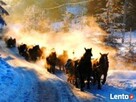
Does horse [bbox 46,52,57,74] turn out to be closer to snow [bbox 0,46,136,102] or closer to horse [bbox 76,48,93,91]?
snow [bbox 0,46,136,102]

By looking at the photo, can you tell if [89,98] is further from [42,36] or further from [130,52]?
[42,36]

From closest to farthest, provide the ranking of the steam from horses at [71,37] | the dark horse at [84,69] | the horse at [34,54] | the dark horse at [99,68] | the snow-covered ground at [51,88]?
the snow-covered ground at [51,88] < the dark horse at [84,69] < the dark horse at [99,68] < the horse at [34,54] < the steam from horses at [71,37]

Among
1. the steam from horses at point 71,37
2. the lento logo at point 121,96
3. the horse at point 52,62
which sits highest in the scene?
the steam from horses at point 71,37

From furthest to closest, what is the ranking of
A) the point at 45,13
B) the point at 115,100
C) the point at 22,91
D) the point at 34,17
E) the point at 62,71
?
1. the point at 45,13
2. the point at 34,17
3. the point at 62,71
4. the point at 22,91
5. the point at 115,100

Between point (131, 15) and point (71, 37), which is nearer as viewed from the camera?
point (71, 37)

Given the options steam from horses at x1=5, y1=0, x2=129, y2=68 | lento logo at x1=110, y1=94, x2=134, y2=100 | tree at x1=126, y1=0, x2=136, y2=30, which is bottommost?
lento logo at x1=110, y1=94, x2=134, y2=100

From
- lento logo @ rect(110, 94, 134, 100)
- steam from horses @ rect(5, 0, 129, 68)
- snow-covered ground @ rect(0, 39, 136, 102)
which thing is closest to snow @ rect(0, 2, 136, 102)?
snow-covered ground @ rect(0, 39, 136, 102)

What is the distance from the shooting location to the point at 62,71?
26844 millimetres

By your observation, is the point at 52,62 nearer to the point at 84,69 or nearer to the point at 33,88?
the point at 33,88

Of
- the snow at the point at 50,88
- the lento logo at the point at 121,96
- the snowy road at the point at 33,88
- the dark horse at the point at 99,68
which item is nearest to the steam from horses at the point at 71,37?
the snow at the point at 50,88

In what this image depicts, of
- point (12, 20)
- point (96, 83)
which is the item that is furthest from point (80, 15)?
point (96, 83)

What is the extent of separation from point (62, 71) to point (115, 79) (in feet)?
16.6

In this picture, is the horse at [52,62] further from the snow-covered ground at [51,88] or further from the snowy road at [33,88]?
the snow-covered ground at [51,88]

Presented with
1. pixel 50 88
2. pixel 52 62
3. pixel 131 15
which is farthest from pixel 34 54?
pixel 131 15
